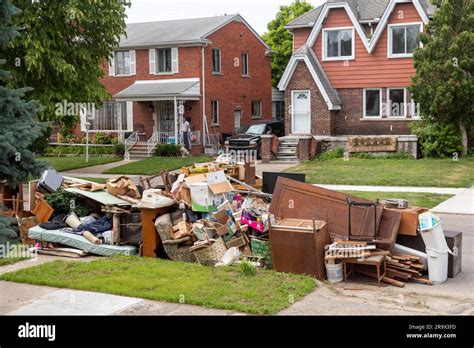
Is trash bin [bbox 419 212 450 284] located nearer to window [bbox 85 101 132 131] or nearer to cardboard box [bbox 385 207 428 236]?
cardboard box [bbox 385 207 428 236]

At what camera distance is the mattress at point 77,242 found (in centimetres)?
1316

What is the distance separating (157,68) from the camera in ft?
132

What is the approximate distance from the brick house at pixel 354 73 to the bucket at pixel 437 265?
72.0 feet

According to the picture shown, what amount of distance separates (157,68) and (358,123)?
12.7 meters

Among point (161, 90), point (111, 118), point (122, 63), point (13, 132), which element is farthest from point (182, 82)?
point (13, 132)

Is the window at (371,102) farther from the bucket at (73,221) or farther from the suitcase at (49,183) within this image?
the bucket at (73,221)

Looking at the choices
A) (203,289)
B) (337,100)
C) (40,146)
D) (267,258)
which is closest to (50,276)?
(203,289)

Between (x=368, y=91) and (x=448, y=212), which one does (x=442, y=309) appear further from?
(x=368, y=91)

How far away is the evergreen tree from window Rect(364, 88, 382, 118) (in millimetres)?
26226

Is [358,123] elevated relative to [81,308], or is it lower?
elevated

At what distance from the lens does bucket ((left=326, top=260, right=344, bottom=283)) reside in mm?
11078

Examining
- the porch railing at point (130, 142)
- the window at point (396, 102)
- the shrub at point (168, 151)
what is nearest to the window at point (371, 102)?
the window at point (396, 102)

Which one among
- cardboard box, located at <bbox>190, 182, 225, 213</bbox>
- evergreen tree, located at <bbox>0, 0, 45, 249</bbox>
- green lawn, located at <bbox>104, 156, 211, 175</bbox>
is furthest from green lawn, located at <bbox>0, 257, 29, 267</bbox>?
green lawn, located at <bbox>104, 156, 211, 175</bbox>

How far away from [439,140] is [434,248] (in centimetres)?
1982
